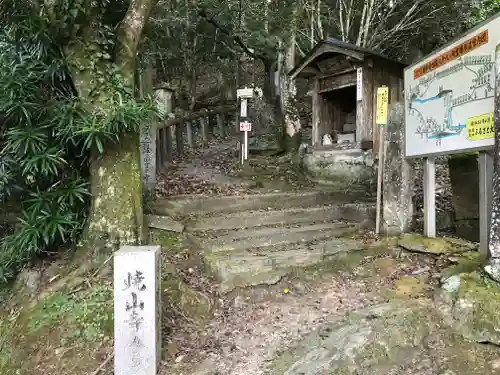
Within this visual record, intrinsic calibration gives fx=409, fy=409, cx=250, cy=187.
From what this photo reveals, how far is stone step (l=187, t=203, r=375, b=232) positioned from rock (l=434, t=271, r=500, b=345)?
2.66 m

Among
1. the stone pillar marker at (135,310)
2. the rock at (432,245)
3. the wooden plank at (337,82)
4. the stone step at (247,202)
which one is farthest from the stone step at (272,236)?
the wooden plank at (337,82)

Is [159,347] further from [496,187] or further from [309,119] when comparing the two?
[309,119]

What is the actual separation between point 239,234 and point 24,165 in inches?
115

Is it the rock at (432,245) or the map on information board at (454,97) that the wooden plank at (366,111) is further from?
the rock at (432,245)

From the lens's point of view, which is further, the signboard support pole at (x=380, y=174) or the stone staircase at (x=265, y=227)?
the signboard support pole at (x=380, y=174)

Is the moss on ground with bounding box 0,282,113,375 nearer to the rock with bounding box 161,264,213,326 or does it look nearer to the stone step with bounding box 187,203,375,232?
the rock with bounding box 161,264,213,326

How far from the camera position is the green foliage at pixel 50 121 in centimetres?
462

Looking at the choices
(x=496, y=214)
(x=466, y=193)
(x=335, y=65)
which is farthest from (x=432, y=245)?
(x=335, y=65)

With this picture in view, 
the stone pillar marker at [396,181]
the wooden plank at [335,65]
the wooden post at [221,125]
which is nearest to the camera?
the stone pillar marker at [396,181]

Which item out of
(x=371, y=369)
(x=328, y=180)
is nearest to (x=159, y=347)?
(x=371, y=369)

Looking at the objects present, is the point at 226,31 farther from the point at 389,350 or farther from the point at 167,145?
the point at 389,350

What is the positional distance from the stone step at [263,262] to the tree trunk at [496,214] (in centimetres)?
208

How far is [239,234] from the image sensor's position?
5.96 m

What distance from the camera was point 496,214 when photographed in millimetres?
3703
